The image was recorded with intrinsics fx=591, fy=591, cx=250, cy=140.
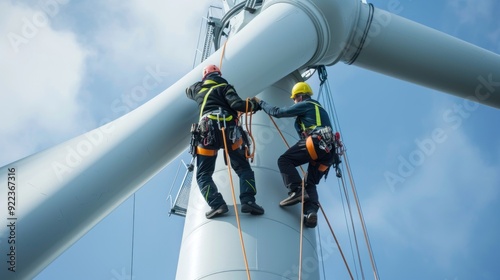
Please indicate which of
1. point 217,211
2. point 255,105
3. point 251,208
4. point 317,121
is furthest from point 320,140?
point 217,211

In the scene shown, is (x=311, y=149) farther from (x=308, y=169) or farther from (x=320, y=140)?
(x=308, y=169)

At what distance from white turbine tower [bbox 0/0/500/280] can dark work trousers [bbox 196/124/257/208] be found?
26 cm

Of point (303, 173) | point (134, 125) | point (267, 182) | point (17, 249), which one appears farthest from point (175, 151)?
point (17, 249)

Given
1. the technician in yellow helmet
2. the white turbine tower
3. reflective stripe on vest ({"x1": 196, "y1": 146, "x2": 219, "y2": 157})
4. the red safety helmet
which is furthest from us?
the red safety helmet

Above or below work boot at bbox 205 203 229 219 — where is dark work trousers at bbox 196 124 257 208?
above

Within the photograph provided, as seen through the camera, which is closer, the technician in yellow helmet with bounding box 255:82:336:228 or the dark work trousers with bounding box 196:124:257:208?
the dark work trousers with bounding box 196:124:257:208

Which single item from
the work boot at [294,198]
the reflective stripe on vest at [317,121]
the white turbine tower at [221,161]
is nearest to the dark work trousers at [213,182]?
the white turbine tower at [221,161]

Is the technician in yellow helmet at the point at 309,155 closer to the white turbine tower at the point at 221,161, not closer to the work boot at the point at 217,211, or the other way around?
the white turbine tower at the point at 221,161

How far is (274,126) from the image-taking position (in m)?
8.05

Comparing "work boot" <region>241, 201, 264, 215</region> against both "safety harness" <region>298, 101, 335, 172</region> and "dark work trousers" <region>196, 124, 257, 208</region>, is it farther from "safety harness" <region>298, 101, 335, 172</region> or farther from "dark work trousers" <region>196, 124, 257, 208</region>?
"safety harness" <region>298, 101, 335, 172</region>

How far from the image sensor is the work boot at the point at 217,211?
258 inches

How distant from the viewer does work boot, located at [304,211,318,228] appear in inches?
265

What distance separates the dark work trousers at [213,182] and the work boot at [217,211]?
0.04m

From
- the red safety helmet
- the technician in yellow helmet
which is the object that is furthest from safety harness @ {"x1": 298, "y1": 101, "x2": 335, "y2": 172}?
the red safety helmet
